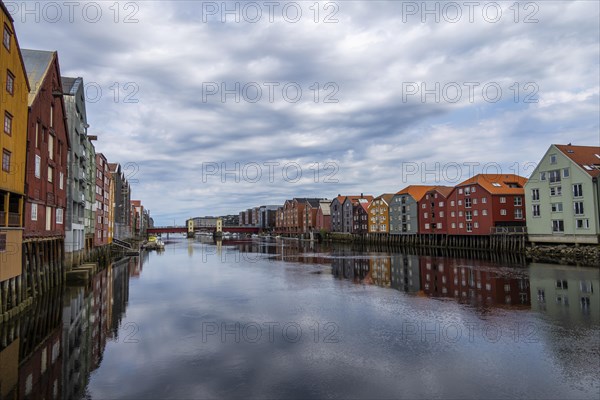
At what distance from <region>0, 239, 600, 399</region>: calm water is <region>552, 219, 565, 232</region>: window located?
3168 cm

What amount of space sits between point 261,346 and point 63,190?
2785 cm

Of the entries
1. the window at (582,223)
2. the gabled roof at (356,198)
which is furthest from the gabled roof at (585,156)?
the gabled roof at (356,198)

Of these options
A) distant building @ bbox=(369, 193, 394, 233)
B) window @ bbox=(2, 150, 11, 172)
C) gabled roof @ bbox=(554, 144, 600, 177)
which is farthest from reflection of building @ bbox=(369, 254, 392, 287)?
distant building @ bbox=(369, 193, 394, 233)

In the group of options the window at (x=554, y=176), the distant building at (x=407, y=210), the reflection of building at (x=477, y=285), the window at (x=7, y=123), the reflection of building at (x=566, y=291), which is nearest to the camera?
the window at (x=7, y=123)

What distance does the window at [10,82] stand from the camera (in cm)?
2036

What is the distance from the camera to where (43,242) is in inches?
1071

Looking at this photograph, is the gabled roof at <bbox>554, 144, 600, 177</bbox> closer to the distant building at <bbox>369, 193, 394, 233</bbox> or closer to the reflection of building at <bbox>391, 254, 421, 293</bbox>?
the reflection of building at <bbox>391, 254, 421, 293</bbox>

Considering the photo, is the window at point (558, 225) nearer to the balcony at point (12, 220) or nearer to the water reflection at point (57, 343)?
the water reflection at point (57, 343)

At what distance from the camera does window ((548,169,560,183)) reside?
58378 millimetres

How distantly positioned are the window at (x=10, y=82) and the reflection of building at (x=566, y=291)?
31.3 meters

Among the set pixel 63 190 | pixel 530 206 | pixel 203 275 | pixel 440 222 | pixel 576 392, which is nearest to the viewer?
pixel 576 392

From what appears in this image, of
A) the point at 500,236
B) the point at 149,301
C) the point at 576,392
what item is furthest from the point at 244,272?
the point at 500,236

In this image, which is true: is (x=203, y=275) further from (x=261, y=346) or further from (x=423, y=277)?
(x=261, y=346)

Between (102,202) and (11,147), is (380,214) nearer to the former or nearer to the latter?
(102,202)
